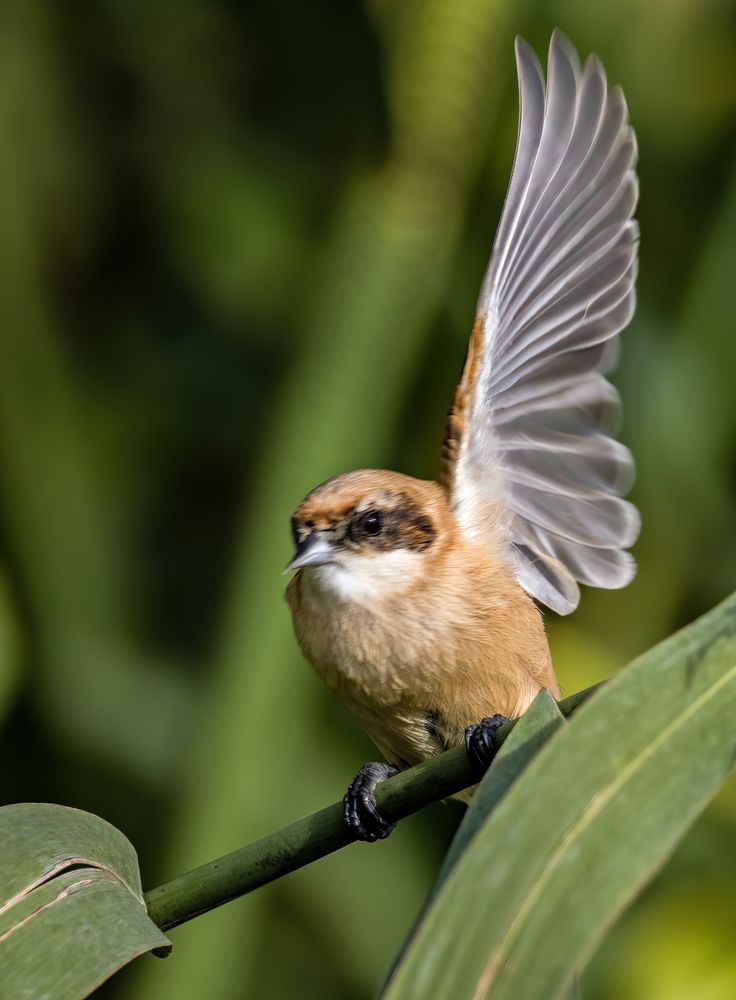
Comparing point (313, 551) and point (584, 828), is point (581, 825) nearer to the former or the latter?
point (584, 828)

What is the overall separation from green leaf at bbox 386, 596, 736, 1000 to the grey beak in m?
1.29

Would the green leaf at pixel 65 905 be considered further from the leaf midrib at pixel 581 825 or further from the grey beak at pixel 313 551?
the grey beak at pixel 313 551

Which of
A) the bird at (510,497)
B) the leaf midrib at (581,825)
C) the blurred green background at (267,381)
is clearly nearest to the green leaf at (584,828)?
the leaf midrib at (581,825)

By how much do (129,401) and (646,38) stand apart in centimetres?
194

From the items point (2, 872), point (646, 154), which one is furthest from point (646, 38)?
point (2, 872)

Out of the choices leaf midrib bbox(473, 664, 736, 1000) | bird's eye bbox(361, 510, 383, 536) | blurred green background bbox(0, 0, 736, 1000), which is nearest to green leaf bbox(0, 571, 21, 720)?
blurred green background bbox(0, 0, 736, 1000)

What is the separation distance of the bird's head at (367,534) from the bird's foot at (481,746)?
0.44 m

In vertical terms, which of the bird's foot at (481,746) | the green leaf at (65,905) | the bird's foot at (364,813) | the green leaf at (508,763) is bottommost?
the bird's foot at (364,813)

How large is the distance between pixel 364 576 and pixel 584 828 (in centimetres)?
138

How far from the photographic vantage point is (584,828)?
1094mm

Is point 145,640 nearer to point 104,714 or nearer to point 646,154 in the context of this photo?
point 104,714

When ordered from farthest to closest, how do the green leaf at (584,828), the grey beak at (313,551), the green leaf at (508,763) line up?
1. the grey beak at (313,551)
2. the green leaf at (508,763)
3. the green leaf at (584,828)

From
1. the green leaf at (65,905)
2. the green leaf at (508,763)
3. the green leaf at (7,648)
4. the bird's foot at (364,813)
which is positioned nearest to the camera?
the green leaf at (508,763)

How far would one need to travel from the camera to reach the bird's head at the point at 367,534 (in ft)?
A: 7.96
